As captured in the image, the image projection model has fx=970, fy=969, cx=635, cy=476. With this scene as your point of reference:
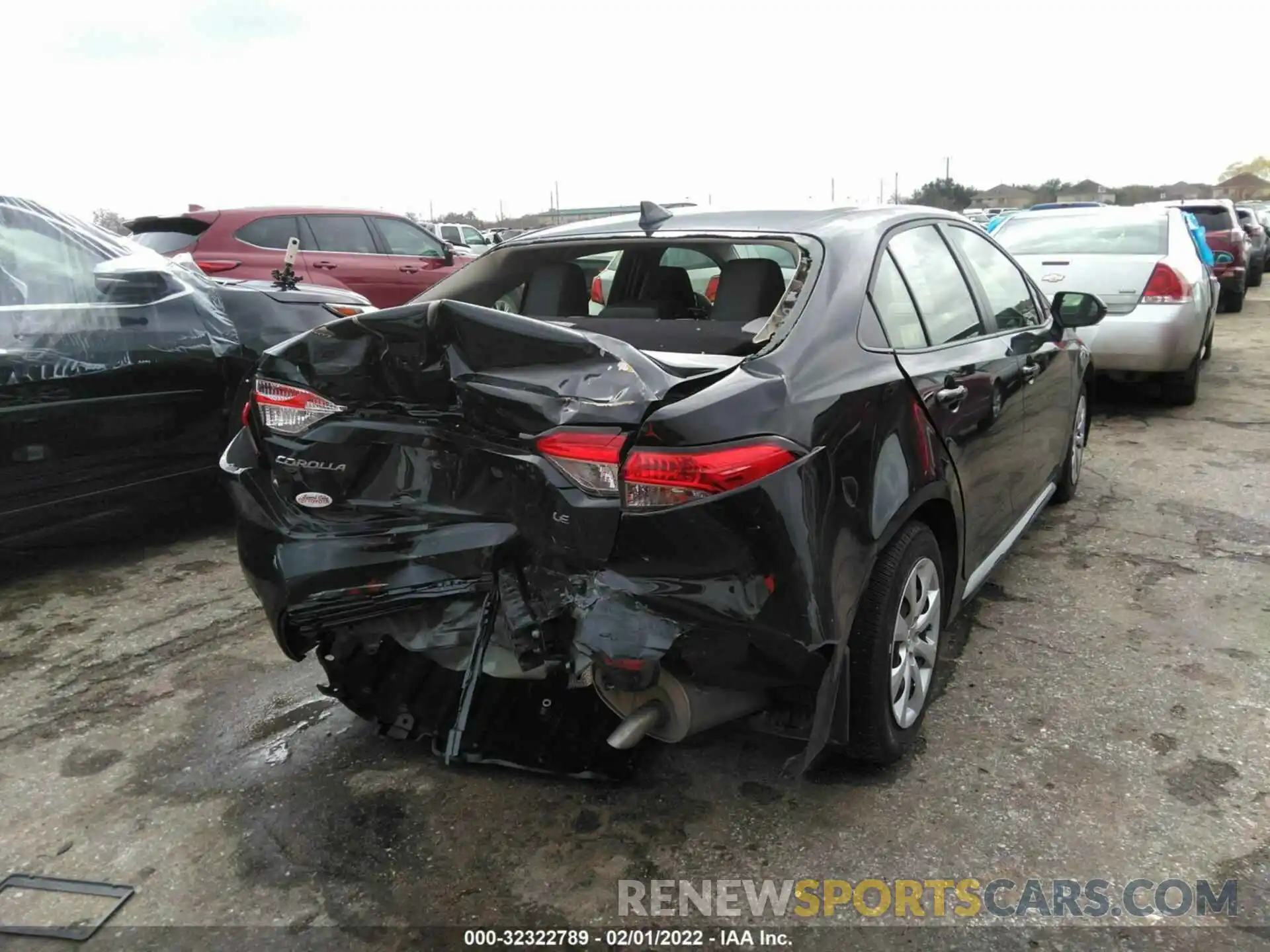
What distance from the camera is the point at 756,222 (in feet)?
9.94

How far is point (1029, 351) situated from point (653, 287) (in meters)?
1.49

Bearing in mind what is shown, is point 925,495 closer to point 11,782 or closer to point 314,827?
point 314,827

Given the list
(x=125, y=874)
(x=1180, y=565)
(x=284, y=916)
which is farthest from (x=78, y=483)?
(x=1180, y=565)

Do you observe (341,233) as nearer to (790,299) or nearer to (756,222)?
(756,222)

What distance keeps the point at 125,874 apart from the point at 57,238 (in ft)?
10.2

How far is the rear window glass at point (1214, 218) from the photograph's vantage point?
1357 cm

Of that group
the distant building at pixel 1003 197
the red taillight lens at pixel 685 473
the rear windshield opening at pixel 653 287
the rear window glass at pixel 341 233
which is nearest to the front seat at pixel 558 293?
the rear windshield opening at pixel 653 287

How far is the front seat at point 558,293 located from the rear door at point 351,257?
6.54 meters

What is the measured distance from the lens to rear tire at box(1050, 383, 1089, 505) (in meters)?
4.88

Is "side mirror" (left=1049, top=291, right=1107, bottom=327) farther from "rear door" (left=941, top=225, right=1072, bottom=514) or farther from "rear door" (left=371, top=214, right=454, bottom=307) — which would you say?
"rear door" (left=371, top=214, right=454, bottom=307)

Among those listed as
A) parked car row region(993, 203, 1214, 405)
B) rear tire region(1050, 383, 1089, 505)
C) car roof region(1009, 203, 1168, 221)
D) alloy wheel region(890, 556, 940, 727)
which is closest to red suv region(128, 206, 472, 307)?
parked car row region(993, 203, 1214, 405)

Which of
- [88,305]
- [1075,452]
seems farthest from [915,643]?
[88,305]

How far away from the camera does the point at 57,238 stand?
4324 millimetres

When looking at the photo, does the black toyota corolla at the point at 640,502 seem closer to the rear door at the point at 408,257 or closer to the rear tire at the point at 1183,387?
the rear tire at the point at 1183,387
